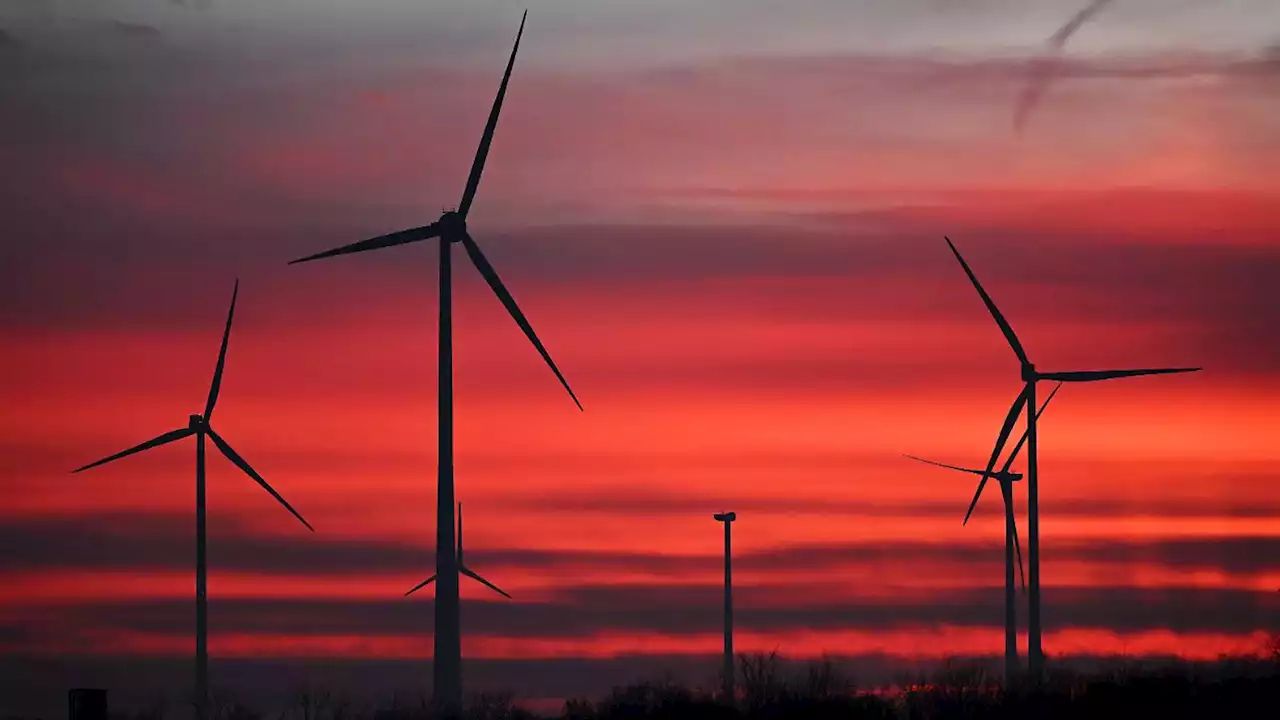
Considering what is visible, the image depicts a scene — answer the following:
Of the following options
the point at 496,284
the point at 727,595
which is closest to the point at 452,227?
the point at 496,284

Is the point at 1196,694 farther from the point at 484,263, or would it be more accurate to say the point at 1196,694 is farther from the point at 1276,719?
the point at 484,263

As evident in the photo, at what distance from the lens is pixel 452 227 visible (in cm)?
10756

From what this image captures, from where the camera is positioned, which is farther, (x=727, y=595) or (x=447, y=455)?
(x=727, y=595)

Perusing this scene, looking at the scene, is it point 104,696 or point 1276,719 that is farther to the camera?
point 1276,719

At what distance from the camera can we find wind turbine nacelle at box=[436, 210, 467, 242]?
352 feet

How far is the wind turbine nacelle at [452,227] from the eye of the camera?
107 meters

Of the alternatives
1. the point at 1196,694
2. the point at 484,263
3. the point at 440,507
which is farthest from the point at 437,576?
the point at 1196,694

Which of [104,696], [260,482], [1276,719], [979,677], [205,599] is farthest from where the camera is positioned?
[205,599]

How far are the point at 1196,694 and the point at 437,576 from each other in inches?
1345

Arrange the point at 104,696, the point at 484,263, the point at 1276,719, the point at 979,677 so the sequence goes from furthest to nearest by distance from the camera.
Result: the point at 484,263 < the point at 979,677 < the point at 1276,719 < the point at 104,696

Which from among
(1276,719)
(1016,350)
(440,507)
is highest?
(1016,350)

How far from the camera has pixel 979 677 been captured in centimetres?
8519

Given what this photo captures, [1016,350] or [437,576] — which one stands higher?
[1016,350]

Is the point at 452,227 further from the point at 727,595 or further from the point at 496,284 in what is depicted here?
the point at 727,595
